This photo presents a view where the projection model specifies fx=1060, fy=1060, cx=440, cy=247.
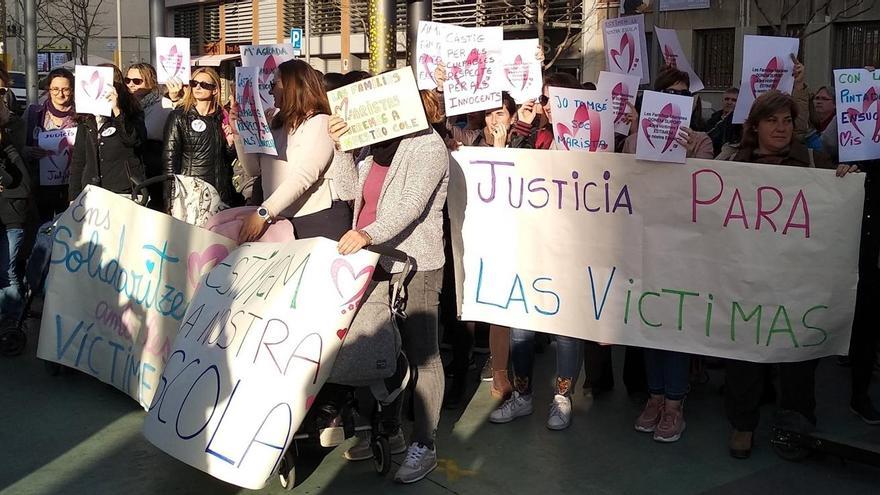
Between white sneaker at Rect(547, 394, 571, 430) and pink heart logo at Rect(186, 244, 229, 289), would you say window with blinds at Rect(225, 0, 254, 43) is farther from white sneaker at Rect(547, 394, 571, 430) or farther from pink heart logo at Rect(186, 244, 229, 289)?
white sneaker at Rect(547, 394, 571, 430)

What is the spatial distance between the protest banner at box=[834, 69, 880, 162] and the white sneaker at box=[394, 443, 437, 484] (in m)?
2.49

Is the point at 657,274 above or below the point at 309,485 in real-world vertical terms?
above

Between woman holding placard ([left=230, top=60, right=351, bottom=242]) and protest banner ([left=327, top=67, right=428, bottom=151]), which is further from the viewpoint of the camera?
woman holding placard ([left=230, top=60, right=351, bottom=242])

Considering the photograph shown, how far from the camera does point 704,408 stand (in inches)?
237

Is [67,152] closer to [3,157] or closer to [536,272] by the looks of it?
[3,157]

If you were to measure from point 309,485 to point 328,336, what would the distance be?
2.99 ft

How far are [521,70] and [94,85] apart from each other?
9.77 ft

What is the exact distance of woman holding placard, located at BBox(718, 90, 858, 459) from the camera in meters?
5.10

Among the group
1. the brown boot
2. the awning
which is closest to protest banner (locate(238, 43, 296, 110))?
the brown boot

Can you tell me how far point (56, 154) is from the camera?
829 cm

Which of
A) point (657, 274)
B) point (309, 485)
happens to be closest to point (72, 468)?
point (309, 485)

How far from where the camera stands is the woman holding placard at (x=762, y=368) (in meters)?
5.10

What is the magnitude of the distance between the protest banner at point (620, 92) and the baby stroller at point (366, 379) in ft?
6.41

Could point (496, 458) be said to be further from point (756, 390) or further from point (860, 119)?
point (860, 119)
